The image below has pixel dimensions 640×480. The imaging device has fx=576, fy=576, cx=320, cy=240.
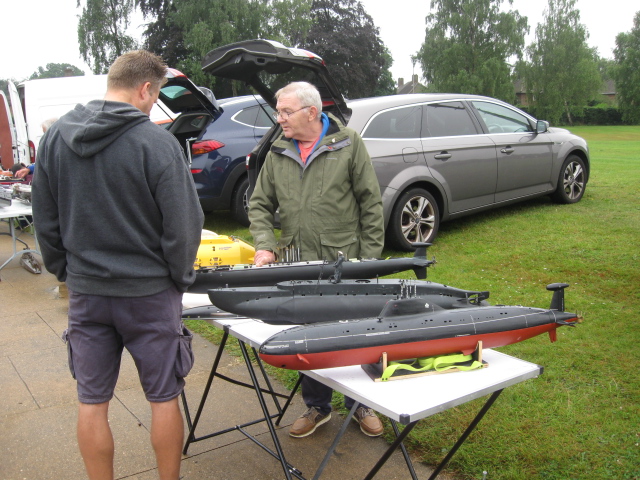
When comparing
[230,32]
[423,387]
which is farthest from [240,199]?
[230,32]

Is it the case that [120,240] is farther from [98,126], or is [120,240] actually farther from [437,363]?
[437,363]

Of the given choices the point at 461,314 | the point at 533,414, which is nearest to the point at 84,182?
the point at 461,314

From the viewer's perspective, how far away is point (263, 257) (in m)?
3.11

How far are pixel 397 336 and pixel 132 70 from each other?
1.38 metres

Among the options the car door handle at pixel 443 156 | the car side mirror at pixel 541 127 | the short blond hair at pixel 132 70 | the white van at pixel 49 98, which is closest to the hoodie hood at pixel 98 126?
the short blond hair at pixel 132 70

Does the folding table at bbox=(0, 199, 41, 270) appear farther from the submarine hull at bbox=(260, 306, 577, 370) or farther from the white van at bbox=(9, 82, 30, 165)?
the submarine hull at bbox=(260, 306, 577, 370)

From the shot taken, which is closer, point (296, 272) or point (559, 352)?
point (296, 272)

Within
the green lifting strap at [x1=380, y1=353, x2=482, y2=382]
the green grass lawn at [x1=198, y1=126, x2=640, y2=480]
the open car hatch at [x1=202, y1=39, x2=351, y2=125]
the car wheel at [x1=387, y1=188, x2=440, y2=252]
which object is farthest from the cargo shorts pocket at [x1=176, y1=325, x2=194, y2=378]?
the car wheel at [x1=387, y1=188, x2=440, y2=252]

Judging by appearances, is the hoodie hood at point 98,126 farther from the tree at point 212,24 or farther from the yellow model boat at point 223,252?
the tree at point 212,24

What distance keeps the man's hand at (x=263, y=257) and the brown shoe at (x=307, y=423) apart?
0.91 metres

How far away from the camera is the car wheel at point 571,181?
7.94m

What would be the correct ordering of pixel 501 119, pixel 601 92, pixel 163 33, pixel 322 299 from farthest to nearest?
pixel 601 92
pixel 163 33
pixel 501 119
pixel 322 299

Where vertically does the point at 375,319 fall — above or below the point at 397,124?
below

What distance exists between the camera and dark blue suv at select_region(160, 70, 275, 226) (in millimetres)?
7949
